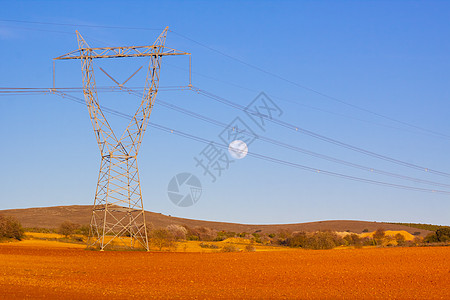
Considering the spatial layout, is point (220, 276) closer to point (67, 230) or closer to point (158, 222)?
point (67, 230)

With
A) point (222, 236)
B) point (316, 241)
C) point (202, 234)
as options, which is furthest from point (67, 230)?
point (316, 241)

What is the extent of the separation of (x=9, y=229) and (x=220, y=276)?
133 feet

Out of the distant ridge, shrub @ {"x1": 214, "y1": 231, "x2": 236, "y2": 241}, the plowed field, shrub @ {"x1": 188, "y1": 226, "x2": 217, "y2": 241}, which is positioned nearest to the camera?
the plowed field

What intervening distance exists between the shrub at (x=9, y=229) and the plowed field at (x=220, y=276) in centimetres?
2085

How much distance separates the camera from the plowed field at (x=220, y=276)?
873 inches

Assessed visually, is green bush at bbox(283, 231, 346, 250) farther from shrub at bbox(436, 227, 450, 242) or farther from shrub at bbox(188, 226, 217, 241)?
shrub at bbox(188, 226, 217, 241)

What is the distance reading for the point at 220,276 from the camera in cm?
2861

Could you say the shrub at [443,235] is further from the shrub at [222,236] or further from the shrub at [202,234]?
the shrub at [202,234]

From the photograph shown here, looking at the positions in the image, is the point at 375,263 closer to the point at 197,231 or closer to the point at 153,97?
the point at 153,97

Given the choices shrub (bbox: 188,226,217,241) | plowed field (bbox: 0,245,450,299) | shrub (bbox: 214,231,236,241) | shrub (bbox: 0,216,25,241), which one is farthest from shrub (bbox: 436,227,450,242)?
shrub (bbox: 0,216,25,241)

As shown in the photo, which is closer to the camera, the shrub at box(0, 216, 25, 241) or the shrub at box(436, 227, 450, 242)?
the shrub at box(0, 216, 25, 241)

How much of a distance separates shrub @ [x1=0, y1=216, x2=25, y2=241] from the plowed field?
20.9 m

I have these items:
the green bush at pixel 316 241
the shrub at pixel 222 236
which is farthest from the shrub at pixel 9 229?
the shrub at pixel 222 236

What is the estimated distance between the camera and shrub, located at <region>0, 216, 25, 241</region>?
6125 cm
